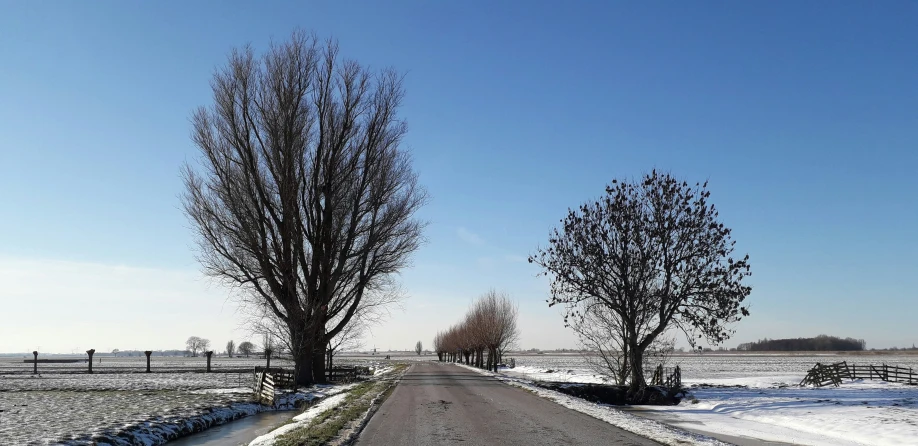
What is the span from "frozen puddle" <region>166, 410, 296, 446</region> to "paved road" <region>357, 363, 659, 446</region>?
2.89 meters

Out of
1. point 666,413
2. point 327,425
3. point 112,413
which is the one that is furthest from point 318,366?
point 327,425

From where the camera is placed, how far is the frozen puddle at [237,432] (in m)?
14.8

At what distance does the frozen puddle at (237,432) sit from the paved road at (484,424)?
9.47 ft

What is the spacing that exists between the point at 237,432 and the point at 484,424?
252 inches

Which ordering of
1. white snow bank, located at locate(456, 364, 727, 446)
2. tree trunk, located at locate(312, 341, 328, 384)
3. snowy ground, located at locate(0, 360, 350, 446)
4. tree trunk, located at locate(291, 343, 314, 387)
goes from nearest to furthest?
white snow bank, located at locate(456, 364, 727, 446) < snowy ground, located at locate(0, 360, 350, 446) < tree trunk, located at locate(291, 343, 314, 387) < tree trunk, located at locate(312, 341, 328, 384)

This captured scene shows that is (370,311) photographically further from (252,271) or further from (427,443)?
(427,443)

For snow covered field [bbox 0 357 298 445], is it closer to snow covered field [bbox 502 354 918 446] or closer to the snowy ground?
the snowy ground

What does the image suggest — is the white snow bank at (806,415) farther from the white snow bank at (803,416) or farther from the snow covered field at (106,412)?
the snow covered field at (106,412)

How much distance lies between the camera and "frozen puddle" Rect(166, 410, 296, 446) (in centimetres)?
1480

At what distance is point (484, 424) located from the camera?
50.2ft

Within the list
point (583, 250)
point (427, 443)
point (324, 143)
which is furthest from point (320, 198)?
point (427, 443)

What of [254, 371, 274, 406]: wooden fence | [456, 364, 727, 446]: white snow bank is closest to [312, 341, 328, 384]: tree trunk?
[254, 371, 274, 406]: wooden fence

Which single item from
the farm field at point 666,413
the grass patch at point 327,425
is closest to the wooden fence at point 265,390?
the farm field at point 666,413

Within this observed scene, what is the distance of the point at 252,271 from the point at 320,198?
15.4ft
